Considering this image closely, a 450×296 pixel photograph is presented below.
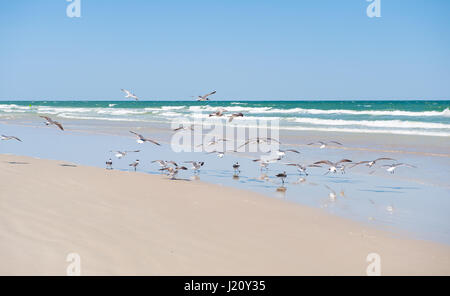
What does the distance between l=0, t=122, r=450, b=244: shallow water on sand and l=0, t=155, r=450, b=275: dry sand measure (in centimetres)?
71

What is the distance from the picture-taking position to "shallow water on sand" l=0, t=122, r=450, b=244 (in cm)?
727

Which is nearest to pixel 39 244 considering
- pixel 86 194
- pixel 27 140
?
pixel 86 194

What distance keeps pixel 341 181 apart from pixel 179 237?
6.10 meters

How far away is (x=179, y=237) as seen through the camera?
18.0ft

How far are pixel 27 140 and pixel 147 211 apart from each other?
14441 millimetres

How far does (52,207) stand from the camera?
246 inches

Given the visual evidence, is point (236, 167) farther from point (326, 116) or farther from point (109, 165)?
point (326, 116)

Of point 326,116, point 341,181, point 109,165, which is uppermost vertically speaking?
point 326,116

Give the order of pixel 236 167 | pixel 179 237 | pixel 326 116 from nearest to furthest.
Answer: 1. pixel 179 237
2. pixel 236 167
3. pixel 326 116

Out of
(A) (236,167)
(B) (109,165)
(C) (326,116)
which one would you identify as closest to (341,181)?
(A) (236,167)

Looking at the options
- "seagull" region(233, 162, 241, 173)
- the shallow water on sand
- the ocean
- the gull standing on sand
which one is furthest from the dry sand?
the ocean

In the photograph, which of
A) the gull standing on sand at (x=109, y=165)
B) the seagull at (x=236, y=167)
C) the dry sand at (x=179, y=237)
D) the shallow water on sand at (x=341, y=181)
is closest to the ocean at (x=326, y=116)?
the shallow water on sand at (x=341, y=181)
